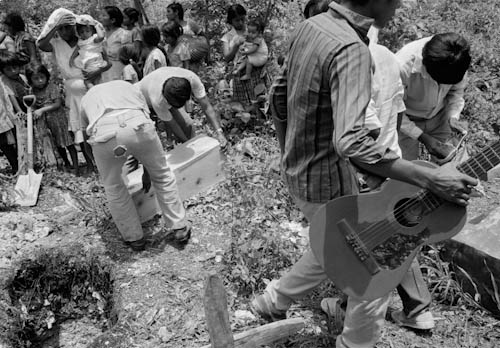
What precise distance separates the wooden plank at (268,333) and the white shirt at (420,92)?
163 centimetres

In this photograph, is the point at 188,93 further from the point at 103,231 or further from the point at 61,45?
the point at 61,45

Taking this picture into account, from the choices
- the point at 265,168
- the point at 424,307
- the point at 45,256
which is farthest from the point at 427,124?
the point at 45,256

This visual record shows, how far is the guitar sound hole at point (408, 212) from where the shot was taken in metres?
2.10

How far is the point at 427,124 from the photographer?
137 inches

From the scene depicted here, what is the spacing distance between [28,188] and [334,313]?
3.60 m

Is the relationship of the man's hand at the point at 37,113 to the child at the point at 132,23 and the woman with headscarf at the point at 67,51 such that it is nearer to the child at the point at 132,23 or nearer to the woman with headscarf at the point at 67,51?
the woman with headscarf at the point at 67,51

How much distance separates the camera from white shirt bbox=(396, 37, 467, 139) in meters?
3.11

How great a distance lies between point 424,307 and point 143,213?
2587 millimetres

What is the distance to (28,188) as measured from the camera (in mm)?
4859

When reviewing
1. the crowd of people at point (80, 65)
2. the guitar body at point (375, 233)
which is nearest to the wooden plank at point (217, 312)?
the guitar body at point (375, 233)

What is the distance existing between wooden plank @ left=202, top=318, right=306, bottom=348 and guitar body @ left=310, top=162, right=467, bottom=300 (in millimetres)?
696

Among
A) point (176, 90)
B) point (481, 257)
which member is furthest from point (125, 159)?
point (481, 257)

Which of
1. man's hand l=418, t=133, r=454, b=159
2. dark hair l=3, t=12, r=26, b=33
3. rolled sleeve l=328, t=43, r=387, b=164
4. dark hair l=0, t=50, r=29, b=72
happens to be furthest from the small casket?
dark hair l=3, t=12, r=26, b=33

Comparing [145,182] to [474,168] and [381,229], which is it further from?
[474,168]
